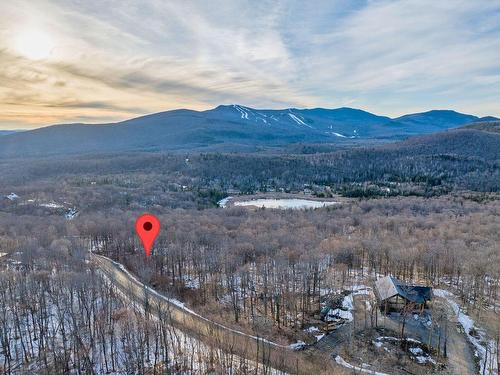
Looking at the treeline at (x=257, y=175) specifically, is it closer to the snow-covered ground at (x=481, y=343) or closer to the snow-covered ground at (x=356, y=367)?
the snow-covered ground at (x=356, y=367)

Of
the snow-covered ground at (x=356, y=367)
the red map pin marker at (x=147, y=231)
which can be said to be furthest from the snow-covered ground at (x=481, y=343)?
the red map pin marker at (x=147, y=231)

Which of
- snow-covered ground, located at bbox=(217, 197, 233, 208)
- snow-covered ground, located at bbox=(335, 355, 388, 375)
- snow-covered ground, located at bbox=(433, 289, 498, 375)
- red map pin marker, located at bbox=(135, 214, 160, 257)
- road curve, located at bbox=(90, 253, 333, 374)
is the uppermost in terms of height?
red map pin marker, located at bbox=(135, 214, 160, 257)

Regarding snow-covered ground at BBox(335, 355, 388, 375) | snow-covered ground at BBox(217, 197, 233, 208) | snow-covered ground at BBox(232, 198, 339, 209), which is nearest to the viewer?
snow-covered ground at BBox(335, 355, 388, 375)

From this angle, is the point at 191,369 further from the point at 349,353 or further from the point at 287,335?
the point at 349,353

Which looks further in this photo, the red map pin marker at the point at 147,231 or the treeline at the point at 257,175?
the treeline at the point at 257,175

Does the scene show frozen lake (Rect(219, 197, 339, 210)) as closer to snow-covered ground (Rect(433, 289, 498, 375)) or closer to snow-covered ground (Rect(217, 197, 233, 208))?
snow-covered ground (Rect(217, 197, 233, 208))

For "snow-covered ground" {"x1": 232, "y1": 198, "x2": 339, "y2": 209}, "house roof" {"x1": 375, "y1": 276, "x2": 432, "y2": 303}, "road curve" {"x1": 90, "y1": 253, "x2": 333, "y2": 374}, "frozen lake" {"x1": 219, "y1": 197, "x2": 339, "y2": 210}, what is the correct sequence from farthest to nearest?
"snow-covered ground" {"x1": 232, "y1": 198, "x2": 339, "y2": 209} → "frozen lake" {"x1": 219, "y1": 197, "x2": 339, "y2": 210} → "house roof" {"x1": 375, "y1": 276, "x2": 432, "y2": 303} → "road curve" {"x1": 90, "y1": 253, "x2": 333, "y2": 374}

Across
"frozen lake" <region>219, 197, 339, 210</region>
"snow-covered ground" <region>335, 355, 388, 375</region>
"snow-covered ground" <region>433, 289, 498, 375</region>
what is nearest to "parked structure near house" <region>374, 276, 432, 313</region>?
"snow-covered ground" <region>433, 289, 498, 375</region>
